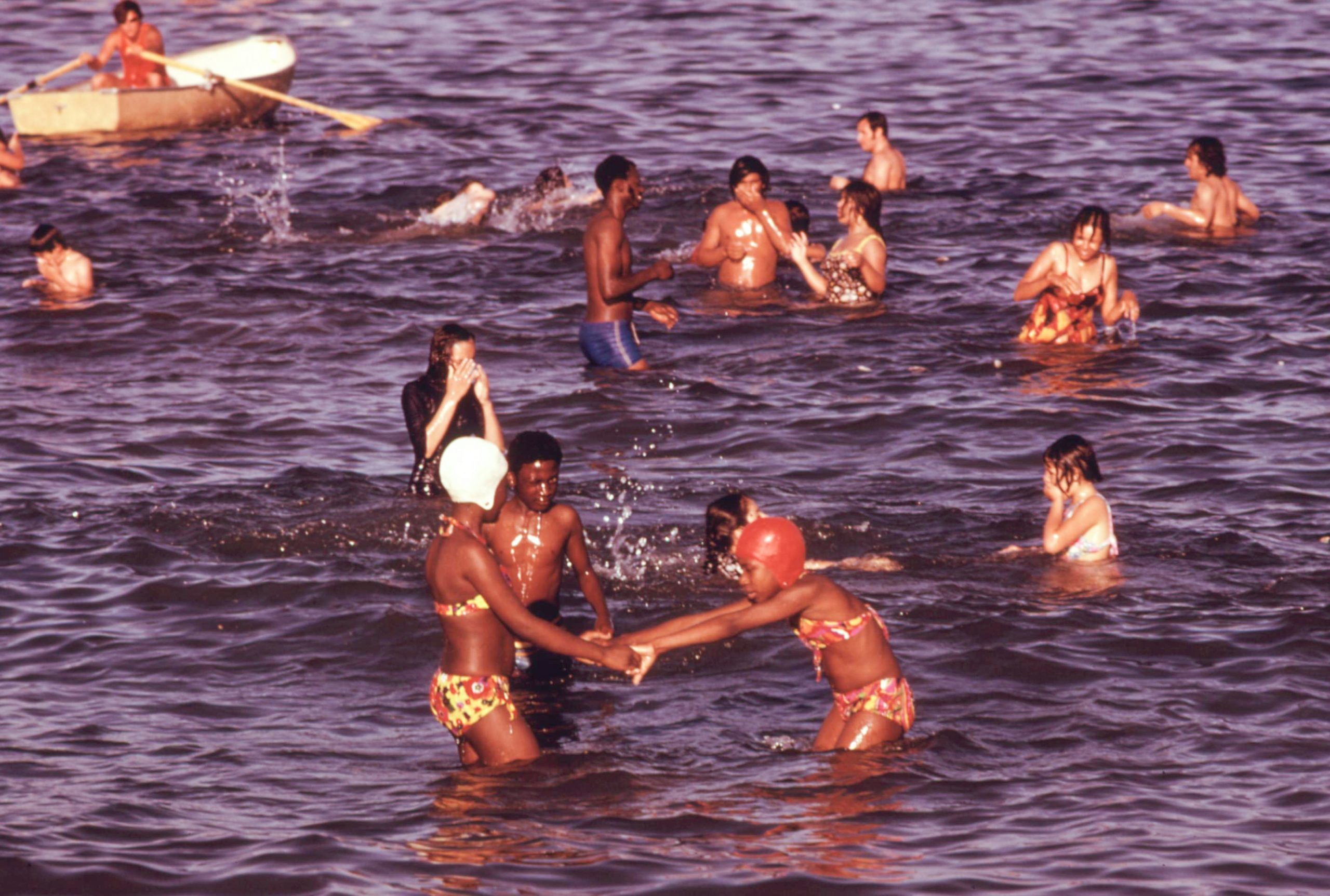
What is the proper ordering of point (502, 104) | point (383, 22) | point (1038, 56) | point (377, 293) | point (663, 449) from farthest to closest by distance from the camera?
point (383, 22), point (1038, 56), point (502, 104), point (377, 293), point (663, 449)

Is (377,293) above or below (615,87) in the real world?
below

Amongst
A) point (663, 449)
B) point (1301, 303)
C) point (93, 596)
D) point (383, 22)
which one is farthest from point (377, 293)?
point (383, 22)

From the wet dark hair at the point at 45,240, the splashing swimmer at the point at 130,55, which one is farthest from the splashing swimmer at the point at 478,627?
the splashing swimmer at the point at 130,55

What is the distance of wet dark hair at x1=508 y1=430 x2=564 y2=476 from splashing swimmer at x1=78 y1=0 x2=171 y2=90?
17.7 meters

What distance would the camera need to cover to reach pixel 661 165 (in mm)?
22594

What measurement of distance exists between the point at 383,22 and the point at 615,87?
26.3 ft

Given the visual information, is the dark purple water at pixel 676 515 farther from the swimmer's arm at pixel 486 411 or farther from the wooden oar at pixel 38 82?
the swimmer's arm at pixel 486 411

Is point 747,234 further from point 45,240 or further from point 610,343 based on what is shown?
point 45,240

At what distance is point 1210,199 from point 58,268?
11839mm

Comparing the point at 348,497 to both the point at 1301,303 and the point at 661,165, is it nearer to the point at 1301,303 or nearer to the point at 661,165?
the point at 1301,303

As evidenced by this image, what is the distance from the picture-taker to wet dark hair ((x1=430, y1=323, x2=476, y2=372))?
10.5 m

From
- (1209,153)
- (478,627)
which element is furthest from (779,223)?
(478,627)

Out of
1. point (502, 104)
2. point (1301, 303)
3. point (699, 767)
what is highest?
point (502, 104)

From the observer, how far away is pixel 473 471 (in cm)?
759
